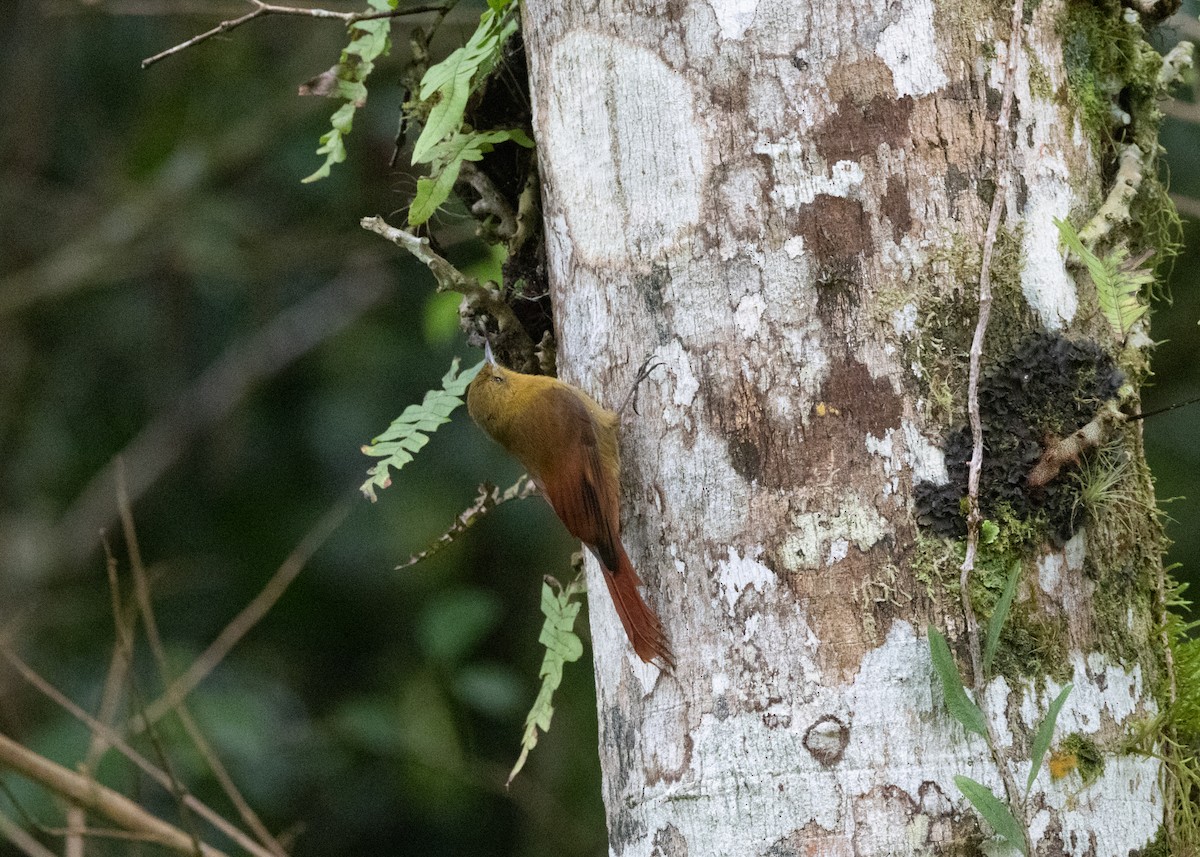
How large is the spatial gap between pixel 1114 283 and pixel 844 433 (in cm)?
47

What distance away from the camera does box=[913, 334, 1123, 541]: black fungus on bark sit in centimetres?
Result: 185

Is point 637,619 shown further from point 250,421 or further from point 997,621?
point 250,421

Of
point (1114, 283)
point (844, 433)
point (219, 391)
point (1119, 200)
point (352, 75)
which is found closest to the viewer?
point (844, 433)

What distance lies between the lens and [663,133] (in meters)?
2.01

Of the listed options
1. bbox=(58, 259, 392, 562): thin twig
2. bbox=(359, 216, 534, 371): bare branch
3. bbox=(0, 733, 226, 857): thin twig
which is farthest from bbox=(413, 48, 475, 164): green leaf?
bbox=(58, 259, 392, 562): thin twig

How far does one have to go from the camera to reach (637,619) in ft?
6.39

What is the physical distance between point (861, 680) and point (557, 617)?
0.85 m

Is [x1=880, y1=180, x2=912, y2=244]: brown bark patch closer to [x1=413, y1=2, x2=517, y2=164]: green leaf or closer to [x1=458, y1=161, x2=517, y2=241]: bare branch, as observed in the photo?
[x1=413, y1=2, x2=517, y2=164]: green leaf

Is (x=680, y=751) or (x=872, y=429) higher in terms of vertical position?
(x=872, y=429)

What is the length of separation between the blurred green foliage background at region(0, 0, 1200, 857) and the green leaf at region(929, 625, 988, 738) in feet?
11.0

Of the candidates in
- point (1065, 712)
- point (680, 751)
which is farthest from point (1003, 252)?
point (680, 751)

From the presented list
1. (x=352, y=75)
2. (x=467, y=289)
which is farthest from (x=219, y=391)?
(x=467, y=289)

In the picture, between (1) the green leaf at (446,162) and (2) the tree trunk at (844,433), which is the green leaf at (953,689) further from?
(1) the green leaf at (446,162)

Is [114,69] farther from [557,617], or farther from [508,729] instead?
[557,617]
